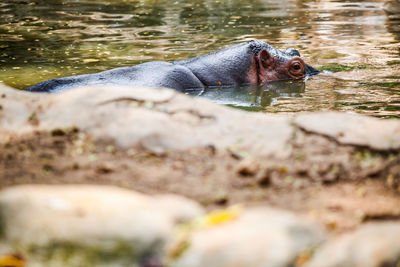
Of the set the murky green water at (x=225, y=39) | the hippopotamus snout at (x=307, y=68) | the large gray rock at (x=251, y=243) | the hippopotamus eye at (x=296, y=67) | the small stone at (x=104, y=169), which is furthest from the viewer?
the hippopotamus snout at (x=307, y=68)

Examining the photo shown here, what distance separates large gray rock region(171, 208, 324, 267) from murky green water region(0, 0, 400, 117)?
12.1ft

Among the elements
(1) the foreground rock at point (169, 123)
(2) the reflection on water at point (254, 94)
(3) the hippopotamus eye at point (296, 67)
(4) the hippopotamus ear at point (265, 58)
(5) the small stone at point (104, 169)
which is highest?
(1) the foreground rock at point (169, 123)

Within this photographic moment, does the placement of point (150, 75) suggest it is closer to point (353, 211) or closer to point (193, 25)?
point (353, 211)

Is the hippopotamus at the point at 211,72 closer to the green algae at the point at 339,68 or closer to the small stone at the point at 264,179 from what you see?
the green algae at the point at 339,68

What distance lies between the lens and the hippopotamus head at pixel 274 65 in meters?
7.38

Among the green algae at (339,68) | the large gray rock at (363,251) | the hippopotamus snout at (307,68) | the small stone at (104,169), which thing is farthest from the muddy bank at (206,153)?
the green algae at (339,68)

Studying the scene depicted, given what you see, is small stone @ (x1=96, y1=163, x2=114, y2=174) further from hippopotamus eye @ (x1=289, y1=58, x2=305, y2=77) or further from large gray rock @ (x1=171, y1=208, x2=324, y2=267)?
hippopotamus eye @ (x1=289, y1=58, x2=305, y2=77)

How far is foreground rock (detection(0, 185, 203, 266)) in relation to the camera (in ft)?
7.08

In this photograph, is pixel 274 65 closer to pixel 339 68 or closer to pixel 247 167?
pixel 339 68

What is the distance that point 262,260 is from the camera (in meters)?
2.08

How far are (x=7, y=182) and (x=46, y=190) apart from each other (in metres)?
0.52

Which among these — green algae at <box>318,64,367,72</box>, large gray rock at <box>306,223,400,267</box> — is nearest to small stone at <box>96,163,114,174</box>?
large gray rock at <box>306,223,400,267</box>

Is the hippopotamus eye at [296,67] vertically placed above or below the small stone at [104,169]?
below

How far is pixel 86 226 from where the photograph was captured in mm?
2201
